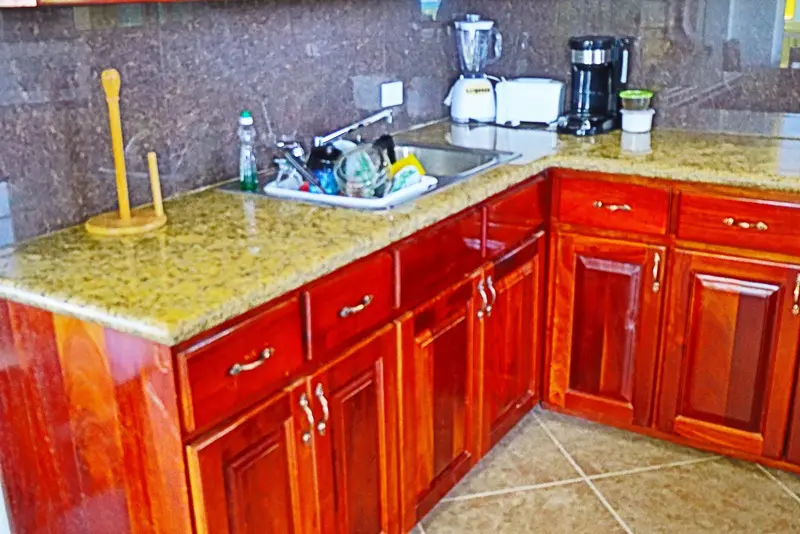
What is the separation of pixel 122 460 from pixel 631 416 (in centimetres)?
167

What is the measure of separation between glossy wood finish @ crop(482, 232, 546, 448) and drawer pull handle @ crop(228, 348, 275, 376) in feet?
2.79

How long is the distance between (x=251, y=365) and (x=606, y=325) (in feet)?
4.57

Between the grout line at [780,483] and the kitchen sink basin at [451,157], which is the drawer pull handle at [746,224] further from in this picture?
the grout line at [780,483]

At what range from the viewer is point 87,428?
4.91 feet

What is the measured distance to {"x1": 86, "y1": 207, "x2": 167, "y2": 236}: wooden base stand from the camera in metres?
1.72

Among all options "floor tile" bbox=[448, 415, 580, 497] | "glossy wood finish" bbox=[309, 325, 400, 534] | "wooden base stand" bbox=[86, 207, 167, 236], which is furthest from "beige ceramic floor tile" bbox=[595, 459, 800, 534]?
"wooden base stand" bbox=[86, 207, 167, 236]

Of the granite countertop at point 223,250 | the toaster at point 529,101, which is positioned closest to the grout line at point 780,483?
the granite countertop at point 223,250

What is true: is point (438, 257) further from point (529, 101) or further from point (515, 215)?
point (529, 101)

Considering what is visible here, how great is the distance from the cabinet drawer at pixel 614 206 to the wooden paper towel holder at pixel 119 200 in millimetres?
1205

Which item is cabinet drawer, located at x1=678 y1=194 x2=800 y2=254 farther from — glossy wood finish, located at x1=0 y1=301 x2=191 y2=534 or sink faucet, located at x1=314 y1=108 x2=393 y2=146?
glossy wood finish, located at x1=0 y1=301 x2=191 y2=534

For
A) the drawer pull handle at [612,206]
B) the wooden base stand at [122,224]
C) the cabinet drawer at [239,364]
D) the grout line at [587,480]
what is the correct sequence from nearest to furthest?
the cabinet drawer at [239,364], the wooden base stand at [122,224], the grout line at [587,480], the drawer pull handle at [612,206]

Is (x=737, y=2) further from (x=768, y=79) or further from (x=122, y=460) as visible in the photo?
(x=122, y=460)

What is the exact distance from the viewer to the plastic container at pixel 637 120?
2.73 metres

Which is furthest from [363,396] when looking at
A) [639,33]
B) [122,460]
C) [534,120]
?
[639,33]
